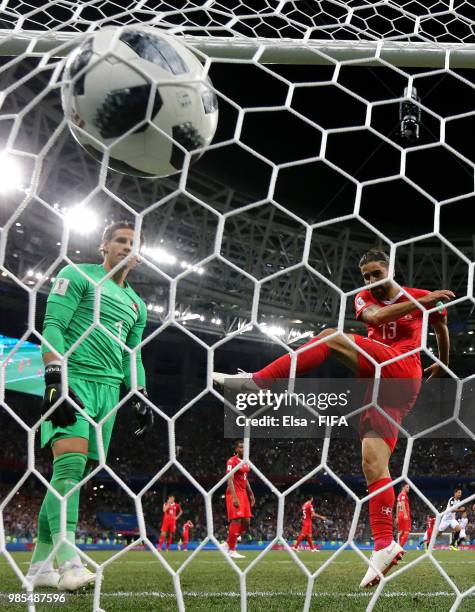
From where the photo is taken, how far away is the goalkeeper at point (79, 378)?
175cm

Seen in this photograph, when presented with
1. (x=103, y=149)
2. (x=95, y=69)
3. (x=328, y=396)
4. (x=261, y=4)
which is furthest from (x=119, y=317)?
(x=328, y=396)

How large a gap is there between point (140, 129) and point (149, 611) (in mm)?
1467

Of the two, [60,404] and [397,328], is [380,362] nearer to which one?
[397,328]

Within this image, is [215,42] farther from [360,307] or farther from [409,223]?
[409,223]

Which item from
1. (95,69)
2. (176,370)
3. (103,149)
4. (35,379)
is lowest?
(176,370)

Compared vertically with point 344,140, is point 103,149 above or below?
above

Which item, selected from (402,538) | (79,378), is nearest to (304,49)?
(79,378)

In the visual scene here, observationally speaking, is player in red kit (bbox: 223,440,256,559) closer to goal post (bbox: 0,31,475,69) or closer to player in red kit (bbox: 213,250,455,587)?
player in red kit (bbox: 213,250,455,587)

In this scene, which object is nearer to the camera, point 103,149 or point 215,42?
point 103,149

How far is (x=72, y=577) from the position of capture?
168 centimetres

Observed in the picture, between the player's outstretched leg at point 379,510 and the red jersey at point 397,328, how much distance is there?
367mm

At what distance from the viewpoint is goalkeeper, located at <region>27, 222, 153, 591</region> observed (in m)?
1.75

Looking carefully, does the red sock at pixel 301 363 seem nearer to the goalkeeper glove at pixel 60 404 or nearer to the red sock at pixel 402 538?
the goalkeeper glove at pixel 60 404

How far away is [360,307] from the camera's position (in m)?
2.29
